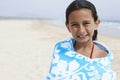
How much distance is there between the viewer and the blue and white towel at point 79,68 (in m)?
1.90

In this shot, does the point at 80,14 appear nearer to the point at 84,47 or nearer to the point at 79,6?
the point at 79,6

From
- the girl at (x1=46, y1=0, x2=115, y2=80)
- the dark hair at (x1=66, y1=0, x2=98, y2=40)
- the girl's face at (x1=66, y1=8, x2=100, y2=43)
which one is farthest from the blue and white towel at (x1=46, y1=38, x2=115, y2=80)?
the dark hair at (x1=66, y1=0, x2=98, y2=40)

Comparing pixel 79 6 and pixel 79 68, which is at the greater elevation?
pixel 79 6

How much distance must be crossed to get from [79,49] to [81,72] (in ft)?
0.62

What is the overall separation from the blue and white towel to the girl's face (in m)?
0.11

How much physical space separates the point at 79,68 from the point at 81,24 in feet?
0.83

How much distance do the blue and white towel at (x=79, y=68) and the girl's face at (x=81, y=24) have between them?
108mm

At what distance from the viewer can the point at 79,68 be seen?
1914mm

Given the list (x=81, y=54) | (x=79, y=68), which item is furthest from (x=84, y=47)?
(x=79, y=68)

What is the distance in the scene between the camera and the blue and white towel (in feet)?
6.22

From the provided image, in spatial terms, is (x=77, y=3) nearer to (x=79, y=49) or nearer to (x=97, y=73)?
(x=79, y=49)

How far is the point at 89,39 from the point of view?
6.70 feet

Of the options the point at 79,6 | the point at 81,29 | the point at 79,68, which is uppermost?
the point at 79,6

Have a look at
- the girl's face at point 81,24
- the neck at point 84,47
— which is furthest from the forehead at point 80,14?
the neck at point 84,47
